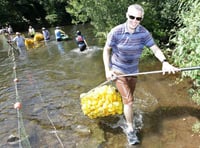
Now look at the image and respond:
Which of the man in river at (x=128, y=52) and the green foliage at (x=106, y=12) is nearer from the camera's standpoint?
the man in river at (x=128, y=52)

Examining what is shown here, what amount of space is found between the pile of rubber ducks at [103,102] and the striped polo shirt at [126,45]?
1.99 feet

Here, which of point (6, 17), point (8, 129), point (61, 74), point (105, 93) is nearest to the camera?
point (105, 93)

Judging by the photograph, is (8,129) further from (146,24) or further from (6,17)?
(6,17)

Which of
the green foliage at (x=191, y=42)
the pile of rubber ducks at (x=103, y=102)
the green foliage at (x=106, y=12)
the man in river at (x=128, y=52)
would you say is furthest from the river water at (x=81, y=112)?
the green foliage at (x=106, y=12)

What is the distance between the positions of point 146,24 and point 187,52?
7107mm

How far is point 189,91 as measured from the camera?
7.10 metres

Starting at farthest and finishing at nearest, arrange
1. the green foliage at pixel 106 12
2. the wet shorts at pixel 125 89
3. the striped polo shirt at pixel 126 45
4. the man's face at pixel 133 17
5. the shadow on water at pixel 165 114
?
1. the green foliage at pixel 106 12
2. the shadow on water at pixel 165 114
3. the wet shorts at pixel 125 89
4. the striped polo shirt at pixel 126 45
5. the man's face at pixel 133 17

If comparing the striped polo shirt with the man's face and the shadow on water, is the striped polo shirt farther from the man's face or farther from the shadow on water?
the shadow on water

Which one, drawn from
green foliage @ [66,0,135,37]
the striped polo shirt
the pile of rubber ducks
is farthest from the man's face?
green foliage @ [66,0,135,37]

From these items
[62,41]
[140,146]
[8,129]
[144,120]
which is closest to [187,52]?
[144,120]

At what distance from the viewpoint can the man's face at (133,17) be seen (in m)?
4.69

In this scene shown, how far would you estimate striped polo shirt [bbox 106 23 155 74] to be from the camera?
195 inches

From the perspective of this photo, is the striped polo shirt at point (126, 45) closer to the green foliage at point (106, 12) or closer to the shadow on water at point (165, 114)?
the shadow on water at point (165, 114)

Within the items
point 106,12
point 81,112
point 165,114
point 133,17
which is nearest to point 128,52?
point 133,17
